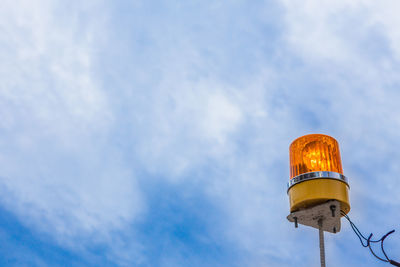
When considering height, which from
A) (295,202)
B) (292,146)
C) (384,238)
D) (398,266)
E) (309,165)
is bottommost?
(398,266)

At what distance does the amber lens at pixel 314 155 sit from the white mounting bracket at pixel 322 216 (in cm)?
26

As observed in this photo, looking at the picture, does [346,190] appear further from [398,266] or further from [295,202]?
[398,266]

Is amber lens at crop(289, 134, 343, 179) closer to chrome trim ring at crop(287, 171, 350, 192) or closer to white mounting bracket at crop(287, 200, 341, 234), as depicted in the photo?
chrome trim ring at crop(287, 171, 350, 192)

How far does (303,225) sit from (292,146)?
0.58m

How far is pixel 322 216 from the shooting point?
10.1ft

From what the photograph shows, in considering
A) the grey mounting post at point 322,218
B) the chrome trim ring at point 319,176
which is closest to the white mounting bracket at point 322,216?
the grey mounting post at point 322,218

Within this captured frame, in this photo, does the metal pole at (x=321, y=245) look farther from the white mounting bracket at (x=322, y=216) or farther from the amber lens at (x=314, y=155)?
the amber lens at (x=314, y=155)

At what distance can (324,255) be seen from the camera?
9.68 ft

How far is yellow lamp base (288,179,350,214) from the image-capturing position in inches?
117

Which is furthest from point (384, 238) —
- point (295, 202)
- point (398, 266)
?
point (295, 202)

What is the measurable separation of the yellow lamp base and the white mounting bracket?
0.03 metres

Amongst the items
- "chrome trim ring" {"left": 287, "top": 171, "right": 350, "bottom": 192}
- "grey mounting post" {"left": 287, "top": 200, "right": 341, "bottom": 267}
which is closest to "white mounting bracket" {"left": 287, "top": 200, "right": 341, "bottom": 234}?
"grey mounting post" {"left": 287, "top": 200, "right": 341, "bottom": 267}

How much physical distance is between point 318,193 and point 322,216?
0.68 ft

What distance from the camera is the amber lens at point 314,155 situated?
123 inches
